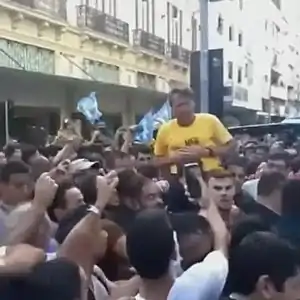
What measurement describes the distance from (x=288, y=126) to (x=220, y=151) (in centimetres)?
1196

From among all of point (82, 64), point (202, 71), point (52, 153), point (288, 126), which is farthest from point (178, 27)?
point (52, 153)

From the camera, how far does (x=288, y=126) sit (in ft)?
63.2

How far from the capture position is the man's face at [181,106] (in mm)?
7617

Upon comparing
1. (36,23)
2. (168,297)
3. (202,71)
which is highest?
(36,23)

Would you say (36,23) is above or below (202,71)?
above

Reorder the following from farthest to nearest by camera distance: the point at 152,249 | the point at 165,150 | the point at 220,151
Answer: the point at 165,150, the point at 220,151, the point at 152,249

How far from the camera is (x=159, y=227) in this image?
12.4ft

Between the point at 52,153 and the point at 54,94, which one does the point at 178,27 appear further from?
the point at 52,153

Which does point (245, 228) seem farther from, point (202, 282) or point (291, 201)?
point (291, 201)

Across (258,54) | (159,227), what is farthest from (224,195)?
(258,54)

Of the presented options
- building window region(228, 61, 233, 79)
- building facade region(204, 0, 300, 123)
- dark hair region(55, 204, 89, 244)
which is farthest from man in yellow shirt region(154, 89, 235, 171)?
building window region(228, 61, 233, 79)

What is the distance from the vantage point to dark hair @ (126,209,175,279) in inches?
146

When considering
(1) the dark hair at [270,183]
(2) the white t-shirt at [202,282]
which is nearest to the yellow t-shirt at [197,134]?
(1) the dark hair at [270,183]

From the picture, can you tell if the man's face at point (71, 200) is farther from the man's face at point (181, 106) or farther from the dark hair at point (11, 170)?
the man's face at point (181, 106)
